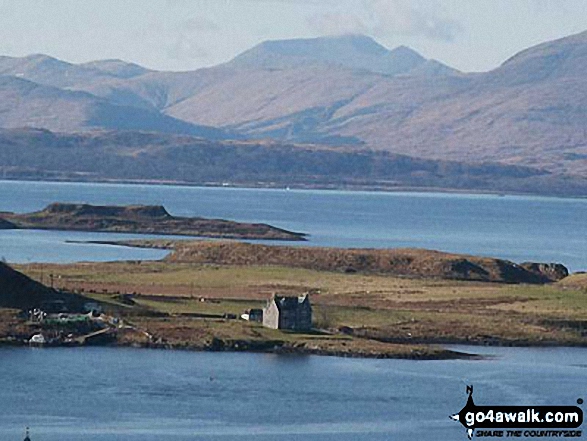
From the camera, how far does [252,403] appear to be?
228 ft

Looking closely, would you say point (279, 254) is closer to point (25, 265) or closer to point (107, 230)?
point (25, 265)

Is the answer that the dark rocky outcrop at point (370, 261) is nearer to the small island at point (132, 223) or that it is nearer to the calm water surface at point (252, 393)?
the calm water surface at point (252, 393)

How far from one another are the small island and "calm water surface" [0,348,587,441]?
97088mm

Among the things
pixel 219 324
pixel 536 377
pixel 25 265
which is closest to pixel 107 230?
pixel 25 265

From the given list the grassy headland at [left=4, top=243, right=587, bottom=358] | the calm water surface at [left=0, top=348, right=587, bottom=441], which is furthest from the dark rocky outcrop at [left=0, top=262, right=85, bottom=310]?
the calm water surface at [left=0, top=348, right=587, bottom=441]

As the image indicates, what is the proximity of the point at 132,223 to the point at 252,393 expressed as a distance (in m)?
117

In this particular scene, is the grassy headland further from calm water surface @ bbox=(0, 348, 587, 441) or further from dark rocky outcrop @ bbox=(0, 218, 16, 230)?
dark rocky outcrop @ bbox=(0, 218, 16, 230)

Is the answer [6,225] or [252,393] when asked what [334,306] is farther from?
[6,225]

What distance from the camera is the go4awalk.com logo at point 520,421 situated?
54156 mm

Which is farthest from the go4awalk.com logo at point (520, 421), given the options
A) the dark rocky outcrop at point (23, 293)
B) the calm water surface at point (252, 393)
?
the dark rocky outcrop at point (23, 293)

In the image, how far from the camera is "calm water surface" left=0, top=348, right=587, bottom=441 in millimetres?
64125

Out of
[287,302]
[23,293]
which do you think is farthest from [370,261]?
[23,293]

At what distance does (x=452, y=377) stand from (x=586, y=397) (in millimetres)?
6334

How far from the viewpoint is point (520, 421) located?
54375 millimetres
